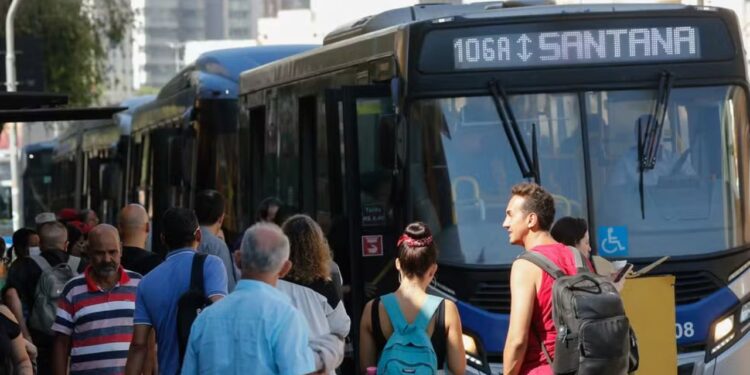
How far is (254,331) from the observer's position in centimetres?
610

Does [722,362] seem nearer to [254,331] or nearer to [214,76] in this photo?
[254,331]

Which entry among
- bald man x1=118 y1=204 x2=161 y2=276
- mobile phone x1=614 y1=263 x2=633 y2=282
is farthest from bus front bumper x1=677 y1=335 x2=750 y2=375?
bald man x1=118 y1=204 x2=161 y2=276

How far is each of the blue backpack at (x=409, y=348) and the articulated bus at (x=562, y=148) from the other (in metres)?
3.31

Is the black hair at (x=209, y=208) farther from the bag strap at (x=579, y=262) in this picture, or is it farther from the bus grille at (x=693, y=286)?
the bag strap at (x=579, y=262)

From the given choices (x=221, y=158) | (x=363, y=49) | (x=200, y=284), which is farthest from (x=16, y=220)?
(x=200, y=284)

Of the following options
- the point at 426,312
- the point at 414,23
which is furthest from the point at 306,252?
the point at 414,23

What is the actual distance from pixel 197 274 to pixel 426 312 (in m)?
1.12

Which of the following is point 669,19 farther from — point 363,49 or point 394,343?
point 394,343

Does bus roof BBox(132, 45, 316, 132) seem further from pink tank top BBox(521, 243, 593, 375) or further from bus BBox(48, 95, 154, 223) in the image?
pink tank top BBox(521, 243, 593, 375)

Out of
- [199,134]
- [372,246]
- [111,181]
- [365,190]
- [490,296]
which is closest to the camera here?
[490,296]

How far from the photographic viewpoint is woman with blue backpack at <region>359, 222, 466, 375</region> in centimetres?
743

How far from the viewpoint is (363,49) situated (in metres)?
12.4

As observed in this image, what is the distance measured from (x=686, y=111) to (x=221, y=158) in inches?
314

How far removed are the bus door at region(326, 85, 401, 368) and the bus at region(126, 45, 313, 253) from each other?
5074 millimetres
